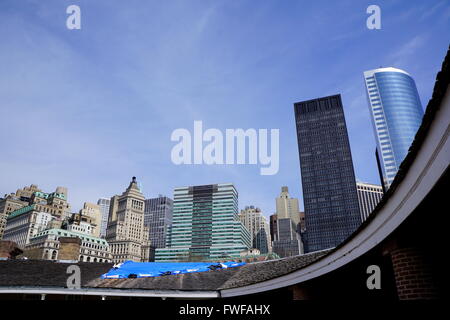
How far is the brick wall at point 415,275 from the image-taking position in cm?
600

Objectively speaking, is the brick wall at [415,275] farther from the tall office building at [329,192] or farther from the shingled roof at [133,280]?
the tall office building at [329,192]

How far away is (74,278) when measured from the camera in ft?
62.3

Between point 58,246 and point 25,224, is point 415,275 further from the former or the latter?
point 25,224

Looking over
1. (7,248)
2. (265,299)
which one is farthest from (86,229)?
(265,299)

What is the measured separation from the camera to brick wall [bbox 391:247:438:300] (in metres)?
6.00

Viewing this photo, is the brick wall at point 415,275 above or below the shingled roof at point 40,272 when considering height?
below

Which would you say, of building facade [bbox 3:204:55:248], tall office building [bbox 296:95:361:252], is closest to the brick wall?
tall office building [bbox 296:95:361:252]

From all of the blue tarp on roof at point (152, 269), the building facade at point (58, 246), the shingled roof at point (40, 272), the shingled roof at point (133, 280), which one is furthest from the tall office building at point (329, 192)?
the shingled roof at point (40, 272)

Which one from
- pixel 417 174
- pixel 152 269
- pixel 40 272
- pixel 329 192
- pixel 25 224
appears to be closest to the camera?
pixel 417 174

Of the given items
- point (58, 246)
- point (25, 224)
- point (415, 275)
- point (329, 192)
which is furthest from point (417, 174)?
point (25, 224)

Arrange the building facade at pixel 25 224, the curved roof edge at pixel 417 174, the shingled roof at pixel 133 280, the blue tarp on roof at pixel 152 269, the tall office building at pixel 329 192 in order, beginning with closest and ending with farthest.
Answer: the curved roof edge at pixel 417 174
the shingled roof at pixel 133 280
the blue tarp on roof at pixel 152 269
the building facade at pixel 25 224
the tall office building at pixel 329 192

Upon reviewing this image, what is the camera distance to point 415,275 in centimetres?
607
